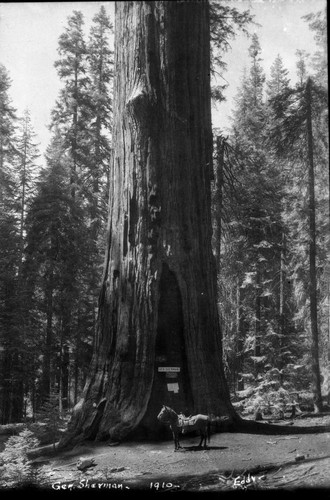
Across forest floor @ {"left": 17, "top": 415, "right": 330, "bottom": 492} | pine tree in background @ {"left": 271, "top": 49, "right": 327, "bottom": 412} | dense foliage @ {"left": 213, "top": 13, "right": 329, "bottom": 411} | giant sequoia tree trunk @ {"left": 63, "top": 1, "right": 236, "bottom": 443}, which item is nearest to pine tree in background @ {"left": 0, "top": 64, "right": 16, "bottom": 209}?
giant sequoia tree trunk @ {"left": 63, "top": 1, "right": 236, "bottom": 443}

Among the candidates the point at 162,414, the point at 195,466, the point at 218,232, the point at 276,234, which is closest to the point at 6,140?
the point at 218,232

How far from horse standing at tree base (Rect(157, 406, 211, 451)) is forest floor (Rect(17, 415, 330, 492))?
3.8 inches

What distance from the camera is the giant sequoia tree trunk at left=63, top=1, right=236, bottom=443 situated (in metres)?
4.36

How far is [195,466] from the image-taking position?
3.85 m

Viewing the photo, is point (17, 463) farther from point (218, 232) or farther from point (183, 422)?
point (218, 232)

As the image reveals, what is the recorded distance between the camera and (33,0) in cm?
452

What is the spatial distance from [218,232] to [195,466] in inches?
114

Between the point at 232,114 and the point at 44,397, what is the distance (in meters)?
4.28

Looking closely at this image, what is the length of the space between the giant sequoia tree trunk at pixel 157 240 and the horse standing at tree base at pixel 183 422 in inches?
6.0

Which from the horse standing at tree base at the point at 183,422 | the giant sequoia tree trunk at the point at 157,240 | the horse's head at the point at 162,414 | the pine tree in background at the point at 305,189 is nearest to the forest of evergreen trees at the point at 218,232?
the pine tree in background at the point at 305,189

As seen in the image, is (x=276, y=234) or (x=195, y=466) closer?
(x=195, y=466)

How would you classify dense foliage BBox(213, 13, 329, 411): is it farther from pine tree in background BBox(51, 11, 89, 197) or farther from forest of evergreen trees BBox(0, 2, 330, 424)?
pine tree in background BBox(51, 11, 89, 197)

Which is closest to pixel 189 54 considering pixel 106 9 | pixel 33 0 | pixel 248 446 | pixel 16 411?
pixel 106 9

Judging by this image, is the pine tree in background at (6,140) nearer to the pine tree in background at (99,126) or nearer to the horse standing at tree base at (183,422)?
the pine tree in background at (99,126)
